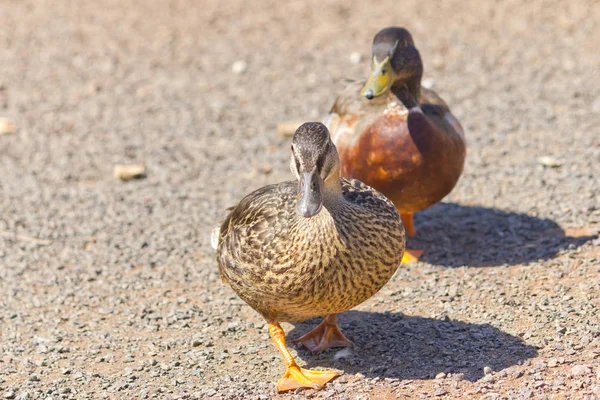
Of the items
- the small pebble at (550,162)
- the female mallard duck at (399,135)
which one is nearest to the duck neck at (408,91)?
the female mallard duck at (399,135)

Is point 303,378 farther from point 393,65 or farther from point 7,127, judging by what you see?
point 7,127

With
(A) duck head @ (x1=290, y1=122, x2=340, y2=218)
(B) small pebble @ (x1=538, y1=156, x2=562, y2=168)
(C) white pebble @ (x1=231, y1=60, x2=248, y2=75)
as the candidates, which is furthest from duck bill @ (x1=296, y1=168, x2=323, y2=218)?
(C) white pebble @ (x1=231, y1=60, x2=248, y2=75)

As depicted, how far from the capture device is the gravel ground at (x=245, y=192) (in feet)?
14.9

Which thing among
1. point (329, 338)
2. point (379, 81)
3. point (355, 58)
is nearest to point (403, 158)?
point (379, 81)

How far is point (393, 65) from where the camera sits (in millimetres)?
5660

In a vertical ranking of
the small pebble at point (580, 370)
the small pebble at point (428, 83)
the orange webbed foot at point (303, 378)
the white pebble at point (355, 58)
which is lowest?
the orange webbed foot at point (303, 378)

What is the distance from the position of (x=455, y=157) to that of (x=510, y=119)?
252cm

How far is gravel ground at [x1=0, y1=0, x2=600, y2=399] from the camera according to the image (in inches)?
178

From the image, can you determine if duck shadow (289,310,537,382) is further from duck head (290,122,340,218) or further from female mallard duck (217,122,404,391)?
duck head (290,122,340,218)

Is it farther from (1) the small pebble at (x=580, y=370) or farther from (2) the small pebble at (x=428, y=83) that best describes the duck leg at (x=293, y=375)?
(2) the small pebble at (x=428, y=83)

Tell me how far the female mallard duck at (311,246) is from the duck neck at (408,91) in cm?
145

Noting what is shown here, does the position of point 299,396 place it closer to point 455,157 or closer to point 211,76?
point 455,157

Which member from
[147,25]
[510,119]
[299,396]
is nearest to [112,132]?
[147,25]

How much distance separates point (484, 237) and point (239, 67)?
4.41 m
